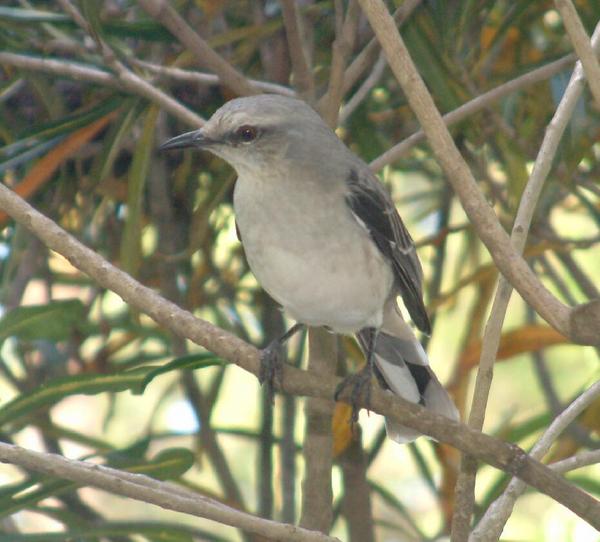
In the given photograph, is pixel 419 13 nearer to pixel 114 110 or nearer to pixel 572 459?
pixel 114 110

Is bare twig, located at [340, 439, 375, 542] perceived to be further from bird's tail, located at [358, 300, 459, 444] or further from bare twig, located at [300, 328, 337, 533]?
bare twig, located at [300, 328, 337, 533]

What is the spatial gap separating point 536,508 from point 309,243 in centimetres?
352

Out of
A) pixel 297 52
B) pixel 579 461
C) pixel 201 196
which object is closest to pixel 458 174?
pixel 579 461

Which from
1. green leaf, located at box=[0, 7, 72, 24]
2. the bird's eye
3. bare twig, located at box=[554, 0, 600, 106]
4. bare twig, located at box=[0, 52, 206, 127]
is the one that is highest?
green leaf, located at box=[0, 7, 72, 24]

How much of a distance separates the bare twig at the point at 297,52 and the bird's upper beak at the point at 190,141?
11.3 inches

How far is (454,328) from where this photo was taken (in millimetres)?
5859

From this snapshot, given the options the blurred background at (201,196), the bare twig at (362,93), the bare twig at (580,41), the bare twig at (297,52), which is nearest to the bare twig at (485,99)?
the blurred background at (201,196)

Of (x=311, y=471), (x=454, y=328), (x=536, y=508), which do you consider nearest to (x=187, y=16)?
(x=311, y=471)

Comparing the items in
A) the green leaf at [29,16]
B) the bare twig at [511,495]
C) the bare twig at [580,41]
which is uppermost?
the green leaf at [29,16]

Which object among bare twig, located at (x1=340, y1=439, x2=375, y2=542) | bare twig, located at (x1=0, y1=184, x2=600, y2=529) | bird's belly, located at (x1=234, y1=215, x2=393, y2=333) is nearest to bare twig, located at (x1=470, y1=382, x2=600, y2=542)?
bare twig, located at (x1=0, y1=184, x2=600, y2=529)

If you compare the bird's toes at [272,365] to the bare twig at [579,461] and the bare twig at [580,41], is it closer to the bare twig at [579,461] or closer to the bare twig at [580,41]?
the bare twig at [579,461]

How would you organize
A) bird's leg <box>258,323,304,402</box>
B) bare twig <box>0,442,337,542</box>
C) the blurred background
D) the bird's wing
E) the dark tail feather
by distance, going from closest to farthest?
1. bare twig <box>0,442,337,542</box>
2. bird's leg <box>258,323,304,402</box>
3. the blurred background
4. the bird's wing
5. the dark tail feather

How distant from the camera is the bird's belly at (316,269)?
305 centimetres

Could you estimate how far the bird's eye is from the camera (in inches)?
121
